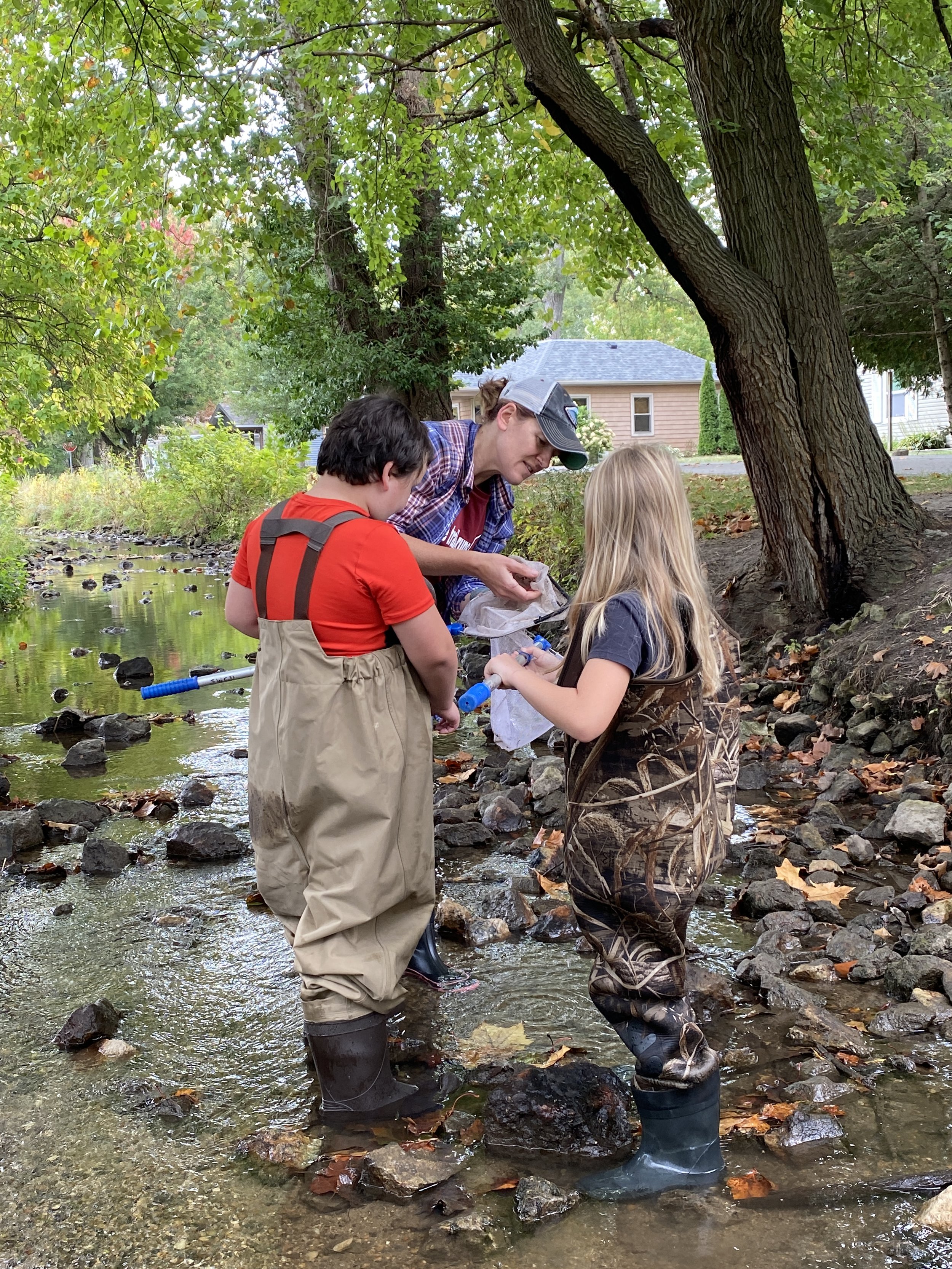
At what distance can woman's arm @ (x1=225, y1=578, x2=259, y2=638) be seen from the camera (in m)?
3.40

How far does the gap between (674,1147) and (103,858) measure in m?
3.58

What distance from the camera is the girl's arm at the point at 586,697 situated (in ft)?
8.62

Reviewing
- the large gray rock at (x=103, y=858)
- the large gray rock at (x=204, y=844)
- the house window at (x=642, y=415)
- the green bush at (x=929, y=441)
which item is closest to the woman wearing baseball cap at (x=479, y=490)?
the large gray rock at (x=204, y=844)

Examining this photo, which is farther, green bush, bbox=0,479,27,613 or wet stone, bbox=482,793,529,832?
green bush, bbox=0,479,27,613

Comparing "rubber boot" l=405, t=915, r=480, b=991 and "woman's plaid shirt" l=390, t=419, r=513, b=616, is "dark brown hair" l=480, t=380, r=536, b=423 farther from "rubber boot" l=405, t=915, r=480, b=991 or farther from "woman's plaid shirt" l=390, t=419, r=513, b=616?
"rubber boot" l=405, t=915, r=480, b=991

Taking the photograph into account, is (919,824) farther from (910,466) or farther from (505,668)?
(910,466)

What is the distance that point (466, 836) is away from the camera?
19.1ft

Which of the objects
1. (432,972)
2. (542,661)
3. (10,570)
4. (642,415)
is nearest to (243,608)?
(542,661)

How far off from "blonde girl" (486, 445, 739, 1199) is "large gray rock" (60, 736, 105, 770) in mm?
5780

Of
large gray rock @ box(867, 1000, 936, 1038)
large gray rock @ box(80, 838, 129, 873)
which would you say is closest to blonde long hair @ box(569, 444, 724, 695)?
large gray rock @ box(867, 1000, 936, 1038)

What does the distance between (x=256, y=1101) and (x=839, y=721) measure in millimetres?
4843

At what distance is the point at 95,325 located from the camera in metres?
15.4

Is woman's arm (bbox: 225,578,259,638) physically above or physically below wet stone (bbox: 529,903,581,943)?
above

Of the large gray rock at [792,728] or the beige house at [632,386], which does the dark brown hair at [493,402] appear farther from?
the beige house at [632,386]
